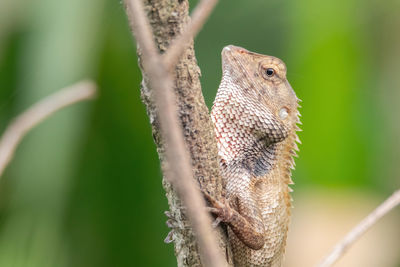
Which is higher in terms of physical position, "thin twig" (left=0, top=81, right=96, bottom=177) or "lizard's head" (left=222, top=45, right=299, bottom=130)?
"lizard's head" (left=222, top=45, right=299, bottom=130)

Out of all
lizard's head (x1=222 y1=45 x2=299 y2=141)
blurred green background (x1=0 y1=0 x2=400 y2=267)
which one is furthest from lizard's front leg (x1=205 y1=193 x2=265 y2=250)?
blurred green background (x1=0 y1=0 x2=400 y2=267)

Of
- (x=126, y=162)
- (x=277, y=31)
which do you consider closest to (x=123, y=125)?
(x=126, y=162)

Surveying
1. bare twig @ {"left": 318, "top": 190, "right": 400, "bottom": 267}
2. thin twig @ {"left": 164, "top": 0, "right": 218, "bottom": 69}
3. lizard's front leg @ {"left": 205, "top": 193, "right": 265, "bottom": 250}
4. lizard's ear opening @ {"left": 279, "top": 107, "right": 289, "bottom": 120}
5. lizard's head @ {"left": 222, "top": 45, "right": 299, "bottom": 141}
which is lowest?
bare twig @ {"left": 318, "top": 190, "right": 400, "bottom": 267}

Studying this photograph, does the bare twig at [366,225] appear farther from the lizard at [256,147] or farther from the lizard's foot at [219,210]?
the lizard at [256,147]

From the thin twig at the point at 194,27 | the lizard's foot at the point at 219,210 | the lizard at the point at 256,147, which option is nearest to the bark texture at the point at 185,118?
the lizard's foot at the point at 219,210

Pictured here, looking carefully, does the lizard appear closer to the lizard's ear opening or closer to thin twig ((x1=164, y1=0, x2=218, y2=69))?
the lizard's ear opening
